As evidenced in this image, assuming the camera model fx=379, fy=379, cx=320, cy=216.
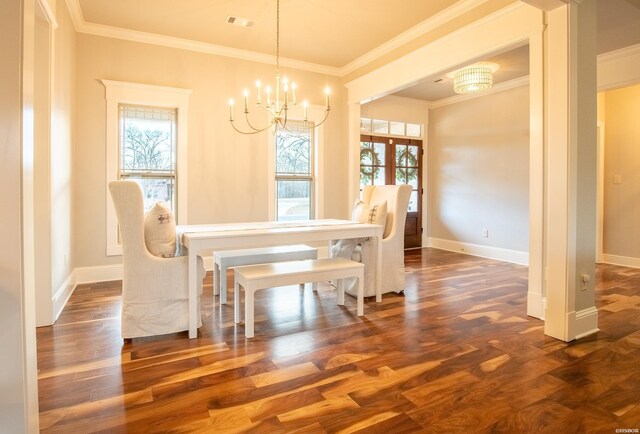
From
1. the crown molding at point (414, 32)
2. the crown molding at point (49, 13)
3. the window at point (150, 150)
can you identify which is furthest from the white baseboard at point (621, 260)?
the crown molding at point (49, 13)

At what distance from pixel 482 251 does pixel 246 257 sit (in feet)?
13.9

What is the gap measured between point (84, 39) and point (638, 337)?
5.82 meters

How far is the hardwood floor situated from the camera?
1713 millimetres

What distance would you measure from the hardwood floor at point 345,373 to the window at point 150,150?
1.61m

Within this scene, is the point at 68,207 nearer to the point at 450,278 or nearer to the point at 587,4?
the point at 450,278

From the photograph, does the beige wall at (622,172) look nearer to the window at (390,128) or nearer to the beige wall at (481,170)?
the beige wall at (481,170)

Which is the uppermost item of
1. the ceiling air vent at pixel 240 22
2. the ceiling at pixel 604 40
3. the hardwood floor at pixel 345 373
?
the ceiling air vent at pixel 240 22

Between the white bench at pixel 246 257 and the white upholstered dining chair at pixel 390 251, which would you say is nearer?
the white bench at pixel 246 257

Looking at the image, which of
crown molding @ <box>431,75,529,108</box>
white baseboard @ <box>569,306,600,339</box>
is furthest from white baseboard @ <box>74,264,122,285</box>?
crown molding @ <box>431,75,529,108</box>

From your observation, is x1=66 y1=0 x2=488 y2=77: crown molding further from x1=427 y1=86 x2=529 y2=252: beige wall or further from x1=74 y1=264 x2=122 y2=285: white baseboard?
x1=74 y1=264 x2=122 y2=285: white baseboard

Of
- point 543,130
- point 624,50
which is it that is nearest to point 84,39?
point 543,130

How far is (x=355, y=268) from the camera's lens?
3.20 metres

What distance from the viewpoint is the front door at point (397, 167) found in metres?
6.45

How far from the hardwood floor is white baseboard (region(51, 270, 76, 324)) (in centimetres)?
8
